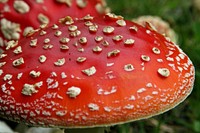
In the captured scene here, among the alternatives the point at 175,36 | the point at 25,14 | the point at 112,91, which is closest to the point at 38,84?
the point at 112,91

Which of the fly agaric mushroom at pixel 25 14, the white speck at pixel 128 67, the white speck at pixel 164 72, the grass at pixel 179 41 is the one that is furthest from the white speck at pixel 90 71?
the fly agaric mushroom at pixel 25 14

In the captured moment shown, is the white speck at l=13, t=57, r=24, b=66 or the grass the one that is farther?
the grass

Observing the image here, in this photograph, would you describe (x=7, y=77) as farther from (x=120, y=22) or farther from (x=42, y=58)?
(x=120, y=22)

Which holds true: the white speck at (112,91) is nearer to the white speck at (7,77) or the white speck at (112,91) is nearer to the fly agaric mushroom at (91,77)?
the fly agaric mushroom at (91,77)

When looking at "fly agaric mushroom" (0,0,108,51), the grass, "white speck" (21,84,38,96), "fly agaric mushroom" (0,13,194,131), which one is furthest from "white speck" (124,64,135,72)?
"fly agaric mushroom" (0,0,108,51)

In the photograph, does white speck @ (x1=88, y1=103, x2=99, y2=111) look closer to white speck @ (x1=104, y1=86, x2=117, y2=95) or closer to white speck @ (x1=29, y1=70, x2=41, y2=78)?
white speck @ (x1=104, y1=86, x2=117, y2=95)

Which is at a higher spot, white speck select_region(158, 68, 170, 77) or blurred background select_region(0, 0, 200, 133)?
white speck select_region(158, 68, 170, 77)

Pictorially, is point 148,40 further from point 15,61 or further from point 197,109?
point 197,109

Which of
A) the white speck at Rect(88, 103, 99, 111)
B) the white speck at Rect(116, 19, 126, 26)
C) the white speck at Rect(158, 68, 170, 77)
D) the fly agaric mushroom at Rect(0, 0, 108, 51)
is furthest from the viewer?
the fly agaric mushroom at Rect(0, 0, 108, 51)
